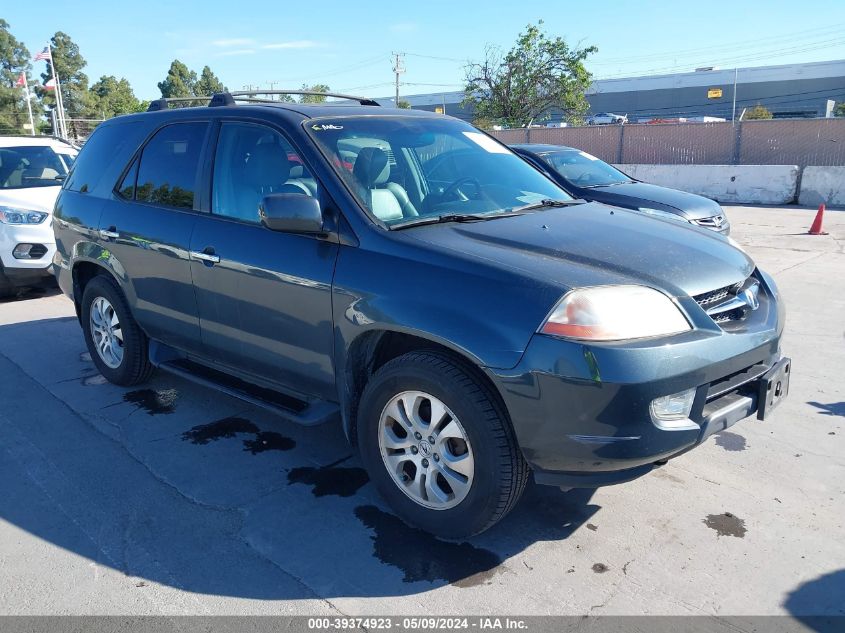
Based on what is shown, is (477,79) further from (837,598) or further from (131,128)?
(837,598)

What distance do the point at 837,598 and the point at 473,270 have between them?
6.25 ft

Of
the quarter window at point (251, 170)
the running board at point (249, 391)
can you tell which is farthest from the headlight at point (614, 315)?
the quarter window at point (251, 170)

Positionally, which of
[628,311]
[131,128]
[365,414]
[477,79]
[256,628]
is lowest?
[256,628]

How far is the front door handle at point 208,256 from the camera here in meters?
3.88

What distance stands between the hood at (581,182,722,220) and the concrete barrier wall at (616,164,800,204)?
9698 mm

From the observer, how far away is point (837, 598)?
270cm

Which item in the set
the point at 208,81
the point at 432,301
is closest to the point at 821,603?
the point at 432,301

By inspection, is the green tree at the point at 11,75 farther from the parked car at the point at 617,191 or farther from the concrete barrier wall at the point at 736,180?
the parked car at the point at 617,191

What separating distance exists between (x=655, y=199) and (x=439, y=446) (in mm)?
6590

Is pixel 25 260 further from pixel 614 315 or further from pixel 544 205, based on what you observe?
pixel 614 315

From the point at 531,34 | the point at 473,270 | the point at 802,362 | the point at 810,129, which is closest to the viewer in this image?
the point at 473,270

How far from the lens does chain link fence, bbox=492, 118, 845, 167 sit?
758 inches

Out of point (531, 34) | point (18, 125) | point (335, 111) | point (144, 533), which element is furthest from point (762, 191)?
point (18, 125)

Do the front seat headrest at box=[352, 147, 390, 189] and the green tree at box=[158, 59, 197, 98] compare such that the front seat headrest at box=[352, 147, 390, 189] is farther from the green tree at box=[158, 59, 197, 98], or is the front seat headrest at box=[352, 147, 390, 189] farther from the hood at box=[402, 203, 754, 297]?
the green tree at box=[158, 59, 197, 98]
